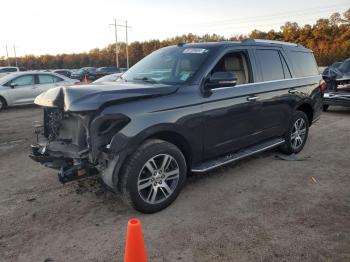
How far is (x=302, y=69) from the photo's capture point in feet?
21.4

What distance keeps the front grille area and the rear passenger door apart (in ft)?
9.55

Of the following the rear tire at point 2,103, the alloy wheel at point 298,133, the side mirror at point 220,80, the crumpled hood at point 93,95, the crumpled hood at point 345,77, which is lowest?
the rear tire at point 2,103

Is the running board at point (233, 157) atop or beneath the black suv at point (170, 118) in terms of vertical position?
beneath

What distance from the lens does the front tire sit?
3830 millimetres

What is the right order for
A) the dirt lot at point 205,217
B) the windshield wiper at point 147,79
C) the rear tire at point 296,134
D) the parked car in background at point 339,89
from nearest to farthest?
Result: the dirt lot at point 205,217 < the windshield wiper at point 147,79 < the rear tire at point 296,134 < the parked car in background at point 339,89

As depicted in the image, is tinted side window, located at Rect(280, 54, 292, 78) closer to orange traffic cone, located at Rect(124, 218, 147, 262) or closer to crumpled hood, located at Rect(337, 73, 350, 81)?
orange traffic cone, located at Rect(124, 218, 147, 262)

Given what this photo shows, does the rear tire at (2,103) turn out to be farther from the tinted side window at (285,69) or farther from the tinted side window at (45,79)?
the tinted side window at (285,69)

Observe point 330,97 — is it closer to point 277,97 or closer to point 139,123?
point 277,97

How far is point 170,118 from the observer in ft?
13.5

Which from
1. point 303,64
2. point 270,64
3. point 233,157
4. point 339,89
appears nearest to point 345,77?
point 339,89

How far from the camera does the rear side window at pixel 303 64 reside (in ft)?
20.8

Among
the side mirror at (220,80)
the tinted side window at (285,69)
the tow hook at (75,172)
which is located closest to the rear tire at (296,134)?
the tinted side window at (285,69)

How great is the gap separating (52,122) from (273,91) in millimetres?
3394

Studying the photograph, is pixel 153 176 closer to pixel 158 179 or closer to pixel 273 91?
pixel 158 179
